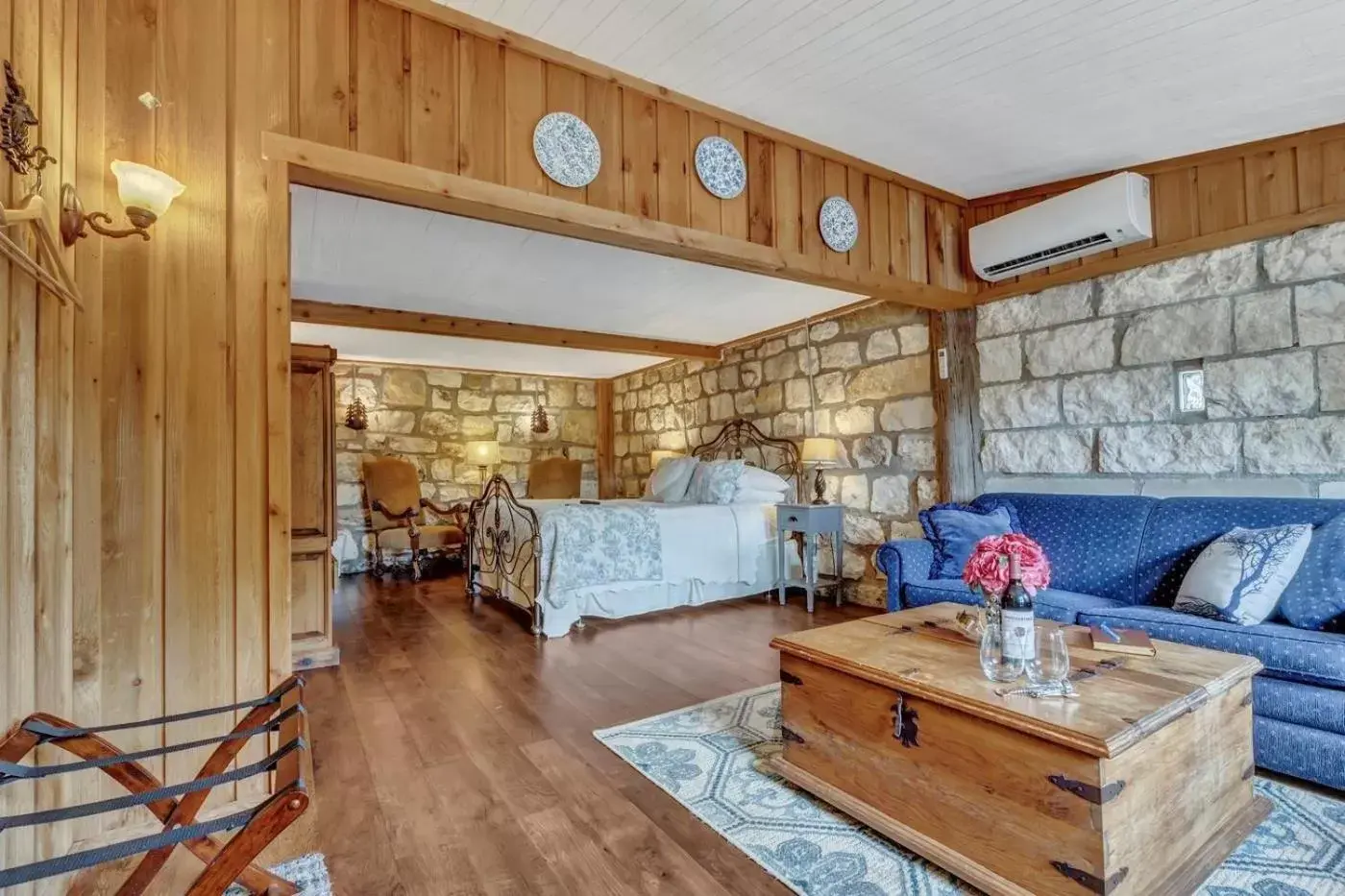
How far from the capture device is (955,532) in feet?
10.4

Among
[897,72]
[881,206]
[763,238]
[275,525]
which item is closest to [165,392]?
[275,525]

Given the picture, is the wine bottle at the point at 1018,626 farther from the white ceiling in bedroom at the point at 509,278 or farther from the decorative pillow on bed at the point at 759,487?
the decorative pillow on bed at the point at 759,487

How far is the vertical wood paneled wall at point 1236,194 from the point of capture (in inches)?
104

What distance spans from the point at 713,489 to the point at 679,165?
108 inches

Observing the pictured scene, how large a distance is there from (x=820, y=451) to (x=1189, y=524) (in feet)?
7.05

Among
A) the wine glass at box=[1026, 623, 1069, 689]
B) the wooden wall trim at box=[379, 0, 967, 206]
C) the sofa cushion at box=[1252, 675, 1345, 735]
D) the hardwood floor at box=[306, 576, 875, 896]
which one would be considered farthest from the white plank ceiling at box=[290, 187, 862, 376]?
the sofa cushion at box=[1252, 675, 1345, 735]

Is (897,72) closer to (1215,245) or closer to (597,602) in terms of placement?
(1215,245)

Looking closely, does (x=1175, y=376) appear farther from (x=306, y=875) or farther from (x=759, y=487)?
(x=306, y=875)

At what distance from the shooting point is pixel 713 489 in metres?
4.97

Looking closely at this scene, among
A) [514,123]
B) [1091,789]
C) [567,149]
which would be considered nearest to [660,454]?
[567,149]

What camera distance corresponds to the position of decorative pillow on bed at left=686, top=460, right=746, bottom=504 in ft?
16.2

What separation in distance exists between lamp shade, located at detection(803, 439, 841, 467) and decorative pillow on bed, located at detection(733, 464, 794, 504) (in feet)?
1.73

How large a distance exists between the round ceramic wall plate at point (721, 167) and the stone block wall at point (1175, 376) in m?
1.88

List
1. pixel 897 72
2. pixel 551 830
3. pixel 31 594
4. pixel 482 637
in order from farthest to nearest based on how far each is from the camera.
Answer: pixel 482 637, pixel 897 72, pixel 551 830, pixel 31 594
